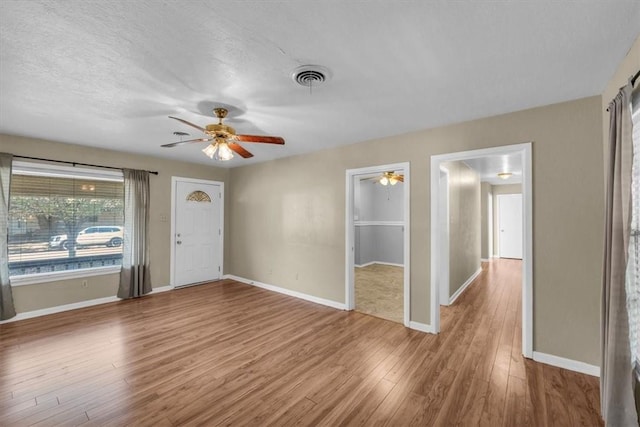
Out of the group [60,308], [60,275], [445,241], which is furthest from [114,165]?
[445,241]

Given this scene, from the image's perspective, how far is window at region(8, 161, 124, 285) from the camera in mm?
3795

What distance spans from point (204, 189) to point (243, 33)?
4.64m

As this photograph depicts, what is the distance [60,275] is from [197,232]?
2142mm

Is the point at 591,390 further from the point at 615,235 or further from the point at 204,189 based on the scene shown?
the point at 204,189

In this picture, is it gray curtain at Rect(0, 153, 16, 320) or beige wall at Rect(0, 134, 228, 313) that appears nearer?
gray curtain at Rect(0, 153, 16, 320)

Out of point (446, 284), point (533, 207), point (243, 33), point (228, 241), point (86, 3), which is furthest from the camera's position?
point (228, 241)

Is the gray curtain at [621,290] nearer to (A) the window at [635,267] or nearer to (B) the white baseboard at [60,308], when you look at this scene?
(A) the window at [635,267]

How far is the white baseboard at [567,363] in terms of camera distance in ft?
7.96

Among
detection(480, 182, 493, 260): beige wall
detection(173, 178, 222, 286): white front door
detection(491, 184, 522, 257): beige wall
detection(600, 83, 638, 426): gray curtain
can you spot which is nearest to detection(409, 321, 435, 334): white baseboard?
detection(600, 83, 638, 426): gray curtain

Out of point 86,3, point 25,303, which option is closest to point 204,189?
point 25,303

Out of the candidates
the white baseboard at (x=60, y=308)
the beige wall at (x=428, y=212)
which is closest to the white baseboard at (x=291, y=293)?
the beige wall at (x=428, y=212)

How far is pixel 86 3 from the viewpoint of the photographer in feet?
4.58

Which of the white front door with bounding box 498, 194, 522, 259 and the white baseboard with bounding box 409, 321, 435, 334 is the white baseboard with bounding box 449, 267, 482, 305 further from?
the white front door with bounding box 498, 194, 522, 259

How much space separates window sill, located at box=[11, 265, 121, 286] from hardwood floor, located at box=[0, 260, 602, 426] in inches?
20.7
